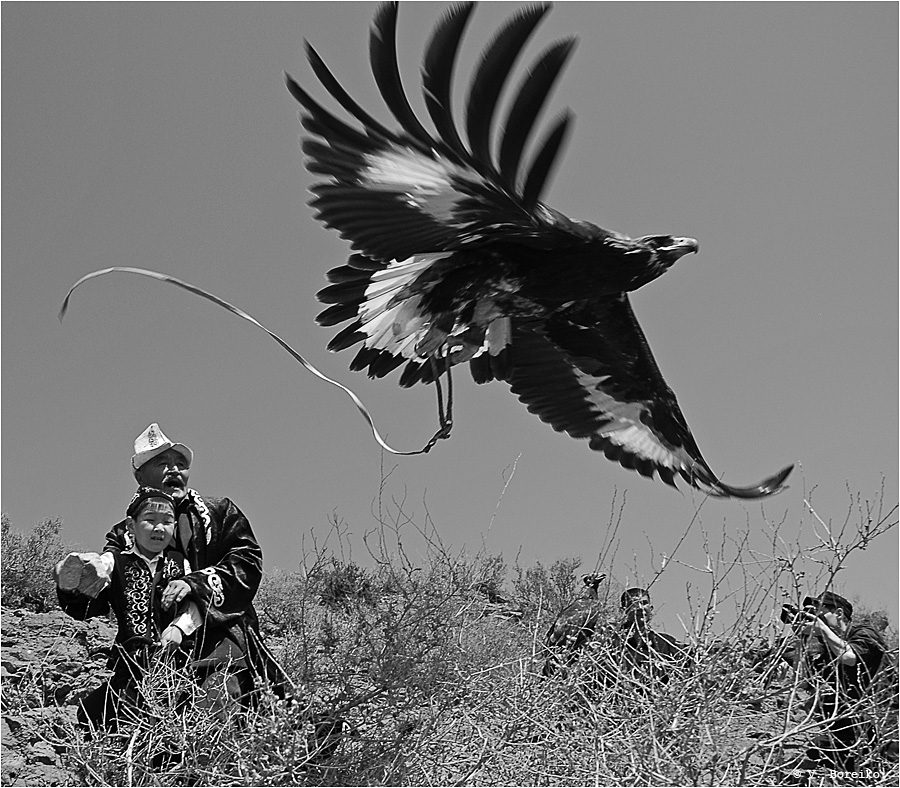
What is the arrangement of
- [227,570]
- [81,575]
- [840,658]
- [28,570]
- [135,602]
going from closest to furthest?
[81,575], [135,602], [227,570], [840,658], [28,570]

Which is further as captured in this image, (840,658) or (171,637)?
(840,658)

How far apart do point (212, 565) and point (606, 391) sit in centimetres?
198

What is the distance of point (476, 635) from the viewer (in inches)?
165

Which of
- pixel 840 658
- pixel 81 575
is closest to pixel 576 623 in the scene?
pixel 840 658

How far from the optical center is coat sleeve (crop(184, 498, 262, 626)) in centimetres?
290

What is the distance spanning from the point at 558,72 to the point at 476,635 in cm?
289

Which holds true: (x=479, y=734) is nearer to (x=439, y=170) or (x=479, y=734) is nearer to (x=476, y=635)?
(x=476, y=635)

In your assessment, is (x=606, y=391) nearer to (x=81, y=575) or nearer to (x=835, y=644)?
(x=835, y=644)

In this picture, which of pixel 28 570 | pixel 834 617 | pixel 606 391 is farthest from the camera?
pixel 28 570

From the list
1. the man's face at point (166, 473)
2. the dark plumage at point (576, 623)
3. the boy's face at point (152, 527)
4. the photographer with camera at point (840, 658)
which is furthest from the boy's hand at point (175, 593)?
the photographer with camera at point (840, 658)

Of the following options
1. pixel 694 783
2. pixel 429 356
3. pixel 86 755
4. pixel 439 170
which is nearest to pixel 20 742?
pixel 86 755

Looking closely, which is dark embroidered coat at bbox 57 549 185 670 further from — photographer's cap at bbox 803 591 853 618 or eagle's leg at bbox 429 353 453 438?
photographer's cap at bbox 803 591 853 618

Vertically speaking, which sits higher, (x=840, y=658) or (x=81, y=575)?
(x=81, y=575)

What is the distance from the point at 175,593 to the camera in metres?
2.85
